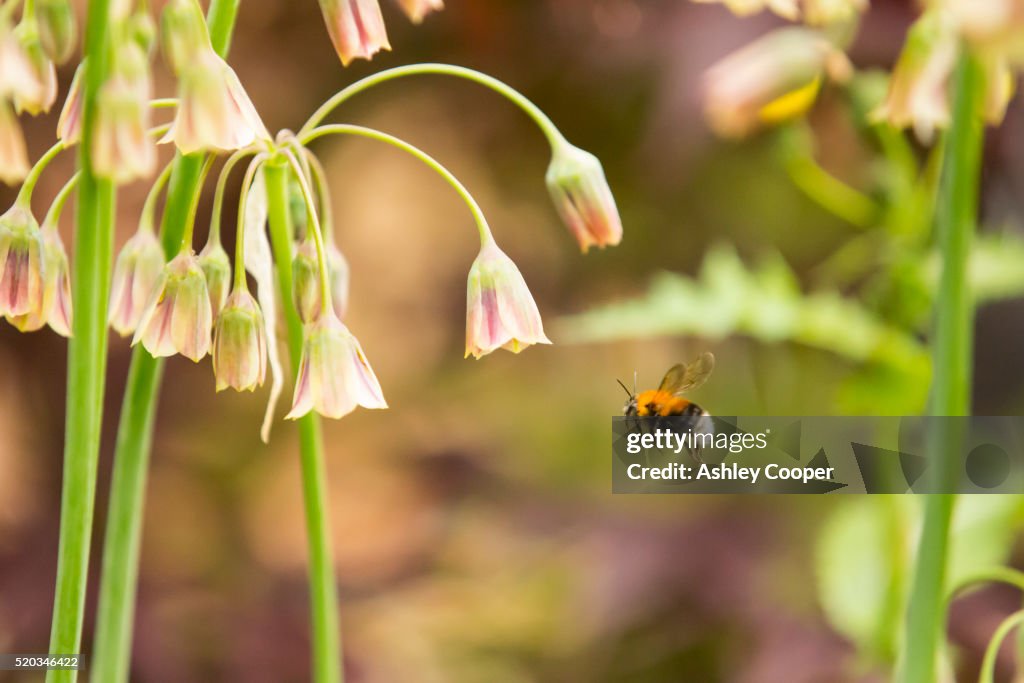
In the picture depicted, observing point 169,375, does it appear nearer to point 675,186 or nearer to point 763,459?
point 675,186

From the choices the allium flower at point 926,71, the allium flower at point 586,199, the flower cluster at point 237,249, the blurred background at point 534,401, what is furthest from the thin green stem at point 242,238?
the blurred background at point 534,401

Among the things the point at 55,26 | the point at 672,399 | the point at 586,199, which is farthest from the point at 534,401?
the point at 55,26

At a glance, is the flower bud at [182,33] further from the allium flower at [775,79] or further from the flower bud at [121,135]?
the allium flower at [775,79]

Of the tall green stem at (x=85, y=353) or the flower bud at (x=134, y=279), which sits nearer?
the tall green stem at (x=85, y=353)

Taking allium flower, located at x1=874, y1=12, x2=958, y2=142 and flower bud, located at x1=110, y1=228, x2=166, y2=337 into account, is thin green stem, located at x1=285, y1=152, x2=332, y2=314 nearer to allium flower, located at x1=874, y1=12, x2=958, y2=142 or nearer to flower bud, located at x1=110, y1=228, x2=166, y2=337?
flower bud, located at x1=110, y1=228, x2=166, y2=337

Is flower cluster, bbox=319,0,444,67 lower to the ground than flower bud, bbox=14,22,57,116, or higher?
higher

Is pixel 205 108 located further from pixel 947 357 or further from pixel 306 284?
pixel 947 357

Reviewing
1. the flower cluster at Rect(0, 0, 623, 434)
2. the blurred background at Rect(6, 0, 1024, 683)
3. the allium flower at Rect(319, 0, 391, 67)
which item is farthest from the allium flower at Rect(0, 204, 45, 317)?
the blurred background at Rect(6, 0, 1024, 683)

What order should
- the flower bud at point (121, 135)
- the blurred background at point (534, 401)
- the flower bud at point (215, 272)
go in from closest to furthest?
the flower bud at point (121, 135), the flower bud at point (215, 272), the blurred background at point (534, 401)
